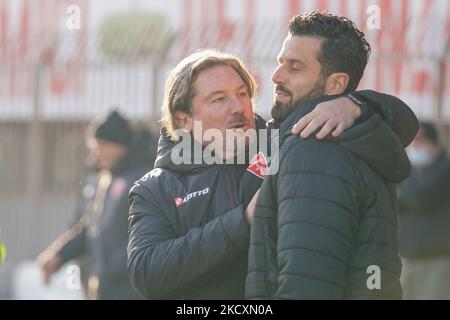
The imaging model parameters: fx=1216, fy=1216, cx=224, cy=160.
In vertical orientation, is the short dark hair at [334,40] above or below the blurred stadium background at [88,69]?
above

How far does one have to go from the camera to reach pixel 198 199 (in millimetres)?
3914

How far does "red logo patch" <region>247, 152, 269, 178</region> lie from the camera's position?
3859 millimetres

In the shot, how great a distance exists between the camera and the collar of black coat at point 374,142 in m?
3.57

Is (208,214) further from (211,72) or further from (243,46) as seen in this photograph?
(243,46)

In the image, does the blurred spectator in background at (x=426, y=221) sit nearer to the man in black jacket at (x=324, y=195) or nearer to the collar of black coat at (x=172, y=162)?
the collar of black coat at (x=172, y=162)

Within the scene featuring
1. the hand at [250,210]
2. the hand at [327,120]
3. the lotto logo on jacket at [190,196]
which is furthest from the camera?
the lotto logo on jacket at [190,196]

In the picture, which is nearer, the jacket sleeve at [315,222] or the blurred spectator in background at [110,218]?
the jacket sleeve at [315,222]

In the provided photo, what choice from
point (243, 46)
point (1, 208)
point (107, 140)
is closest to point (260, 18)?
point (243, 46)

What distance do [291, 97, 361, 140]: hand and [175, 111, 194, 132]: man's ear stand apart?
56 cm

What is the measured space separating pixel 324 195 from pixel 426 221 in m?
6.24

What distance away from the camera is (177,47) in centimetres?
1260

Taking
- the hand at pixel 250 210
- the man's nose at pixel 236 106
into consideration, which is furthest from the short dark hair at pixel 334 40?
the hand at pixel 250 210

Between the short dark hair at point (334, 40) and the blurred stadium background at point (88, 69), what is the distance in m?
8.15

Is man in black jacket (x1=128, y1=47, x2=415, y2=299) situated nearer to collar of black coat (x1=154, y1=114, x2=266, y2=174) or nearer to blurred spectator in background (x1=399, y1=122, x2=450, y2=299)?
collar of black coat (x1=154, y1=114, x2=266, y2=174)
